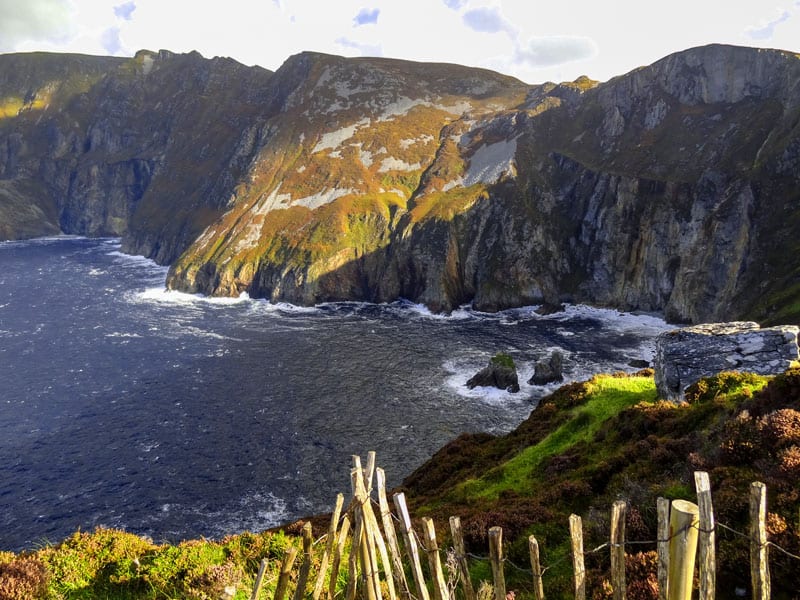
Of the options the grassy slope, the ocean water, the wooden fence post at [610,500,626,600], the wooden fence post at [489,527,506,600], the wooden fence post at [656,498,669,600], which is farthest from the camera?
the ocean water

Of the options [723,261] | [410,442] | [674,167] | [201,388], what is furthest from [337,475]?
[674,167]

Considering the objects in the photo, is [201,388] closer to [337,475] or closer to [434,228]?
[337,475]

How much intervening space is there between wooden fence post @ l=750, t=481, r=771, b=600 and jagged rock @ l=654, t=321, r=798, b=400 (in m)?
16.3

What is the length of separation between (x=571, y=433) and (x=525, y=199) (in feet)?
331

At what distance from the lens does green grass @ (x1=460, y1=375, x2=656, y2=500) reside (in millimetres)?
19219

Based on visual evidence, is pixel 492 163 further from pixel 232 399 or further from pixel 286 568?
pixel 286 568

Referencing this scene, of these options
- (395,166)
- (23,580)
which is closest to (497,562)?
(23,580)

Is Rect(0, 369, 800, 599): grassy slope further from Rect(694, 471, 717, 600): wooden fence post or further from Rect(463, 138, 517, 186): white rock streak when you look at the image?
Rect(463, 138, 517, 186): white rock streak

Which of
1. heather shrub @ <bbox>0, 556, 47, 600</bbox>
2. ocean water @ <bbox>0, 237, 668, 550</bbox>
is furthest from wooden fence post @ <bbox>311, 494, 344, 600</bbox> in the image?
ocean water @ <bbox>0, 237, 668, 550</bbox>

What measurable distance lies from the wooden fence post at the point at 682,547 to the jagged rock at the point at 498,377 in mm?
53819

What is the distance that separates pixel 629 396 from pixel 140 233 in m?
184

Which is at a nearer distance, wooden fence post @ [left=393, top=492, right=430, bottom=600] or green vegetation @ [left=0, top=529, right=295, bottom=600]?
wooden fence post @ [left=393, top=492, right=430, bottom=600]

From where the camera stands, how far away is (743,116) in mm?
94438

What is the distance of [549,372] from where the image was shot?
59.8 m
